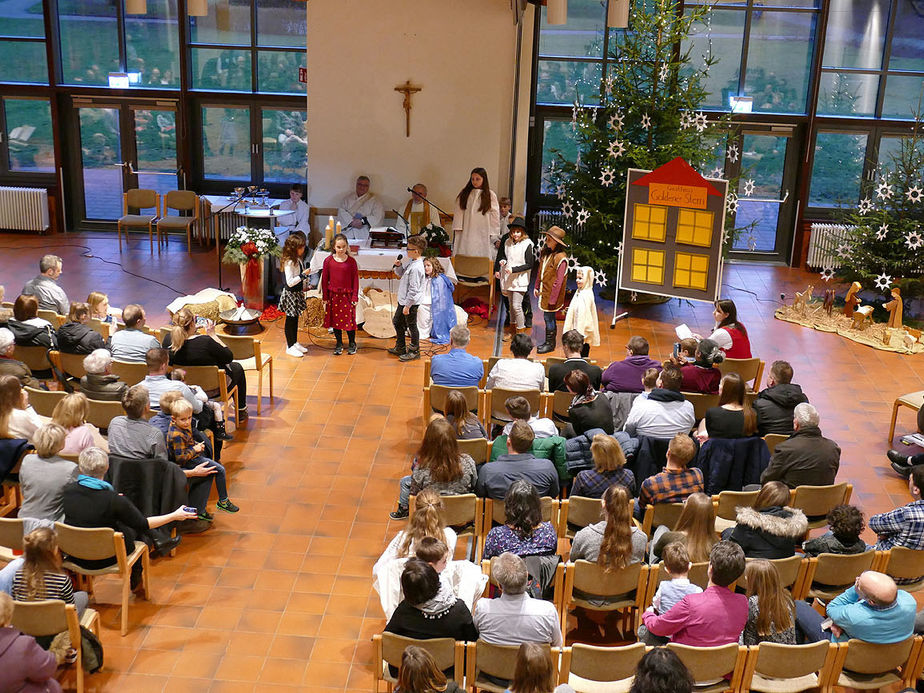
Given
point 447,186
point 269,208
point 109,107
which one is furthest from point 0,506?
point 109,107

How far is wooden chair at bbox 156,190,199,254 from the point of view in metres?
15.1

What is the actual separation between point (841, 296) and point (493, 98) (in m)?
5.48

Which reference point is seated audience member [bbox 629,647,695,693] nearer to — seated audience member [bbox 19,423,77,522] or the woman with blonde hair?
seated audience member [bbox 19,423,77,522]

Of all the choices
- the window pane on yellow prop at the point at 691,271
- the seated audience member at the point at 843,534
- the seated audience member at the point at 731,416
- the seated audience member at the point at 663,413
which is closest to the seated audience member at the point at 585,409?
the seated audience member at the point at 663,413

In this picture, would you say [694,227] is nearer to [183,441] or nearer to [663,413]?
[663,413]

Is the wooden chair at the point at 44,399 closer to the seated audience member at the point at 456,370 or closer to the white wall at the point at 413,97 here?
the seated audience member at the point at 456,370

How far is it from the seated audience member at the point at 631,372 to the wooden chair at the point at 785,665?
3.29 metres

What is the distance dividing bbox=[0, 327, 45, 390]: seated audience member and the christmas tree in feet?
23.3

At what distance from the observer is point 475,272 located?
42.0 ft

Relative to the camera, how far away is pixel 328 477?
841cm

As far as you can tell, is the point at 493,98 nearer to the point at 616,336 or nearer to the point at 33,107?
the point at 616,336

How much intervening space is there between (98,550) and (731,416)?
435 cm

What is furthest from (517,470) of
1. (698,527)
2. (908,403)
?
(908,403)

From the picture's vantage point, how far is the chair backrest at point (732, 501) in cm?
681
